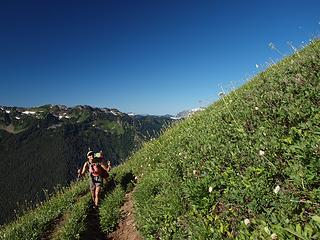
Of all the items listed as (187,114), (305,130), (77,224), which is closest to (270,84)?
(305,130)

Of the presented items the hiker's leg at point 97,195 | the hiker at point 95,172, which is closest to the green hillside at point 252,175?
the hiker's leg at point 97,195

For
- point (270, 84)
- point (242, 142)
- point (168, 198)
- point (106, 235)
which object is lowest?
point (106, 235)

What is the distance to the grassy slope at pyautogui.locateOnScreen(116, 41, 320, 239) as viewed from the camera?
5621 millimetres

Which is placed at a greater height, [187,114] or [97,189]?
[187,114]

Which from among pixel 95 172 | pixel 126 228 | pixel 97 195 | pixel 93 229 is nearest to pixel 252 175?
pixel 126 228

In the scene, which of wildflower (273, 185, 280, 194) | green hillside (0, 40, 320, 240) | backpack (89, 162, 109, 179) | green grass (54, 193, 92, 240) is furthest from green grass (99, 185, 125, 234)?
wildflower (273, 185, 280, 194)

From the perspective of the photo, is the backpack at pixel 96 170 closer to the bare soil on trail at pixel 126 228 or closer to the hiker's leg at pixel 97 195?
the hiker's leg at pixel 97 195

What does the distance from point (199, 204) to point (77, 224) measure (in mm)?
7308

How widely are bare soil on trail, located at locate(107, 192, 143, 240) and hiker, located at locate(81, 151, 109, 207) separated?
9.46ft

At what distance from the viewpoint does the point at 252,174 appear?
7043 mm

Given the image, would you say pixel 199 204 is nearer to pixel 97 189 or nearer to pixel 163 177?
pixel 163 177

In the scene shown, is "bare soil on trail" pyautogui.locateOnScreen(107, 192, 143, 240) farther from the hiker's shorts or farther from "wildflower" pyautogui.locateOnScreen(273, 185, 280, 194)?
"wildflower" pyautogui.locateOnScreen(273, 185, 280, 194)

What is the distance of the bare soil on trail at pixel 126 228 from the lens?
11293mm

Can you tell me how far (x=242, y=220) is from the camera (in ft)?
20.7
